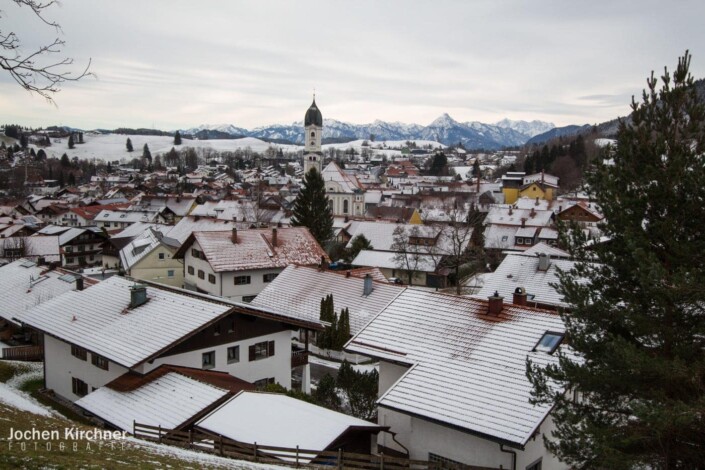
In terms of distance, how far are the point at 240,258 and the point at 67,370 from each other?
18828 millimetres

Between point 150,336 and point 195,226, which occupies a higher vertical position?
point 195,226

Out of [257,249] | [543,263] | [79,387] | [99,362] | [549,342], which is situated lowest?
[79,387]

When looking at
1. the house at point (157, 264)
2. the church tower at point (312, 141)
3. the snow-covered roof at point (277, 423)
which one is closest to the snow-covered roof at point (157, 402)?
the snow-covered roof at point (277, 423)

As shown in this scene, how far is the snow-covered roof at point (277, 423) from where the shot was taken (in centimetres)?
1563

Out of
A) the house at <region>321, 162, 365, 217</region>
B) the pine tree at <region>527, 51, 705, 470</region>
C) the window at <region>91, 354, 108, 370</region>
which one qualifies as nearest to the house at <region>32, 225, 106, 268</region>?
the house at <region>321, 162, 365, 217</region>

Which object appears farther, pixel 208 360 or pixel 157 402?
pixel 208 360

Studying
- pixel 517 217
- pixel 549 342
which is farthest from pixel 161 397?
pixel 517 217

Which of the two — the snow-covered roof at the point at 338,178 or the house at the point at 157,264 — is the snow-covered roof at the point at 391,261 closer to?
the house at the point at 157,264

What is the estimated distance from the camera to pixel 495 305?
775 inches

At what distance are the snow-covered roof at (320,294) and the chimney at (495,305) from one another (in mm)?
12566

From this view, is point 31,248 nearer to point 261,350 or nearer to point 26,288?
point 26,288

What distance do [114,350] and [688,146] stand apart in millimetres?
19722

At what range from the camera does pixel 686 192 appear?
1207 centimetres

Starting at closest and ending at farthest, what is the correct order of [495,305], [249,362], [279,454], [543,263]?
[279,454], [495,305], [249,362], [543,263]
